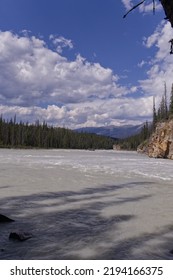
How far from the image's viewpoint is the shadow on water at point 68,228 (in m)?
7.85

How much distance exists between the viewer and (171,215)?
1243cm

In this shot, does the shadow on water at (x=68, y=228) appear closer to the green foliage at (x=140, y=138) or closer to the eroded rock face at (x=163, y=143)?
the eroded rock face at (x=163, y=143)

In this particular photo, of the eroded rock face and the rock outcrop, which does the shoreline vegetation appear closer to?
the eroded rock face

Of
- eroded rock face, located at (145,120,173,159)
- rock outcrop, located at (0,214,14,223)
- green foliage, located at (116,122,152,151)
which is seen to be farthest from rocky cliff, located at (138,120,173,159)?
green foliage, located at (116,122,152,151)

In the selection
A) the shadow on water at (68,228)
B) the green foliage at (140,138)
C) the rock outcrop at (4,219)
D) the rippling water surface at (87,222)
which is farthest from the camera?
the green foliage at (140,138)

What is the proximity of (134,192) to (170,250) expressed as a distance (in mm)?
9590

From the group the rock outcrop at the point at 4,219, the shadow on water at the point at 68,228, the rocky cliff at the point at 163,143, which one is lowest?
the shadow on water at the point at 68,228

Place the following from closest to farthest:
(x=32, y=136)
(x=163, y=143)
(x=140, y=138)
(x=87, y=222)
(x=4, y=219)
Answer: (x=4, y=219) → (x=87, y=222) → (x=163, y=143) → (x=32, y=136) → (x=140, y=138)

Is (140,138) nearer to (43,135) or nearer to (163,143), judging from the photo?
(43,135)

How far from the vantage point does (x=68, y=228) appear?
397 inches

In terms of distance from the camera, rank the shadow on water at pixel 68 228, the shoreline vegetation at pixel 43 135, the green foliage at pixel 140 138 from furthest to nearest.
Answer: the green foliage at pixel 140 138 < the shoreline vegetation at pixel 43 135 < the shadow on water at pixel 68 228

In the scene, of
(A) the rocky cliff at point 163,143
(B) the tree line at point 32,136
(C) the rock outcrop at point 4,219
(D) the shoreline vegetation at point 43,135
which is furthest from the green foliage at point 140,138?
(C) the rock outcrop at point 4,219

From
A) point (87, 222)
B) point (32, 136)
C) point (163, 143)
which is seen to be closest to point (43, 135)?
point (32, 136)
